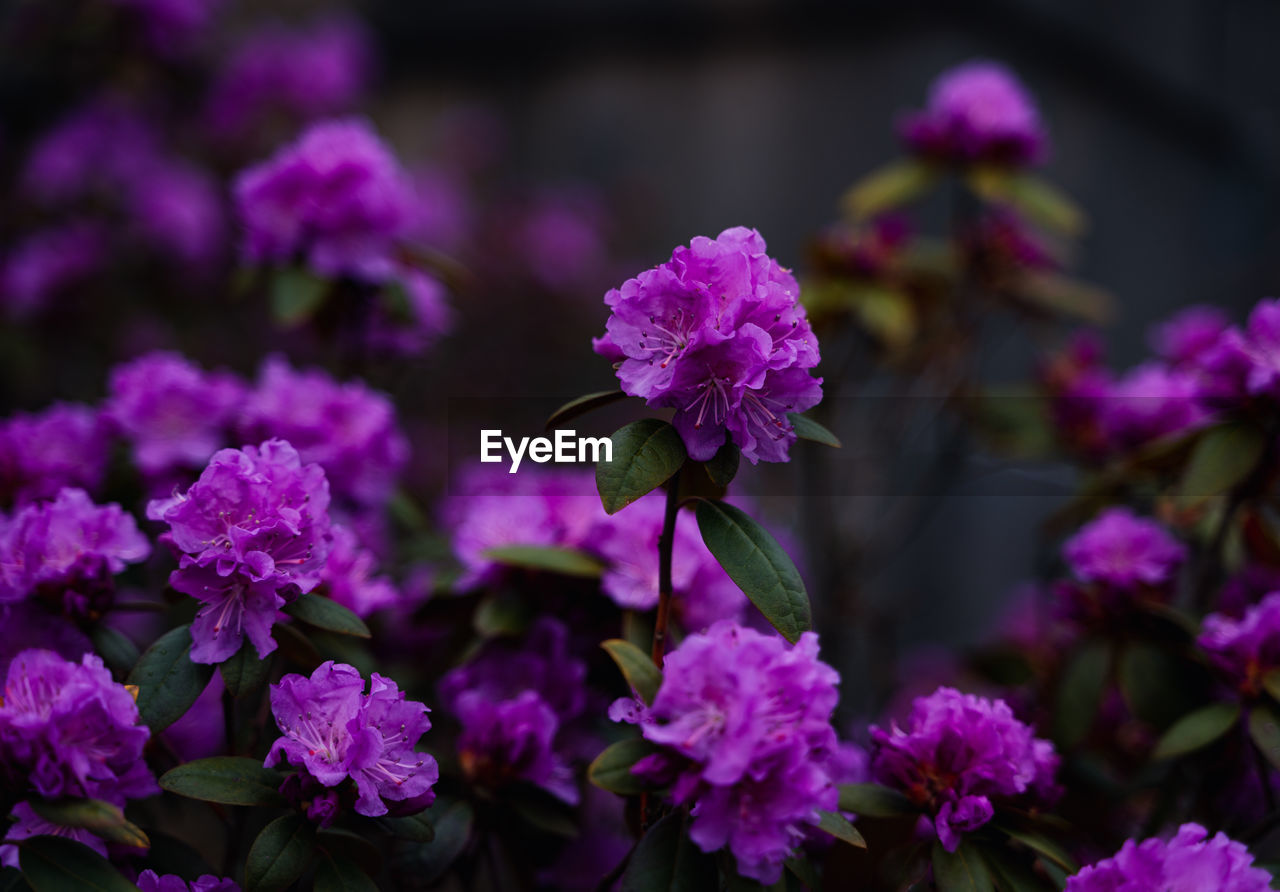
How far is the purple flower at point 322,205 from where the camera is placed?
1.41m

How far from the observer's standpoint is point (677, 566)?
1.13 meters

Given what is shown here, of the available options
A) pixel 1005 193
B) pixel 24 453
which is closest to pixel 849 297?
pixel 1005 193

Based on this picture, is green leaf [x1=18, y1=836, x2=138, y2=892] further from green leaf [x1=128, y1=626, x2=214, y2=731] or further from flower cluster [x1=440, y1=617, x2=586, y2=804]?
flower cluster [x1=440, y1=617, x2=586, y2=804]

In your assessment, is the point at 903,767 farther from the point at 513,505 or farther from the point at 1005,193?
the point at 1005,193

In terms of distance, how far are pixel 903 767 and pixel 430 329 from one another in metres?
1.01

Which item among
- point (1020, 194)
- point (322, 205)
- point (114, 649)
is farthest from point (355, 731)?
point (1020, 194)

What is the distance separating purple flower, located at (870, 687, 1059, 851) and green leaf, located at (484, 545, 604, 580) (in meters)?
0.35

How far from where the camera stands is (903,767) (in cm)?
95

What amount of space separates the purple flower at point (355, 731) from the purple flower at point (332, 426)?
16.7 inches

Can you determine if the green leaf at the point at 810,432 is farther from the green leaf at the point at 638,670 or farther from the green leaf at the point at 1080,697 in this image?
the green leaf at the point at 1080,697

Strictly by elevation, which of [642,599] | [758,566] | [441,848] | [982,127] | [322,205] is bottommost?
[441,848]

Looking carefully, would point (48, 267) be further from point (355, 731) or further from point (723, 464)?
point (723, 464)

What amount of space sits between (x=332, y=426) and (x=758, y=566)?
0.67 meters

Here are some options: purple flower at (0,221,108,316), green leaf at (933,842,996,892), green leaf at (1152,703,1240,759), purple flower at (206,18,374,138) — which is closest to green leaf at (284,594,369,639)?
green leaf at (933,842,996,892)
